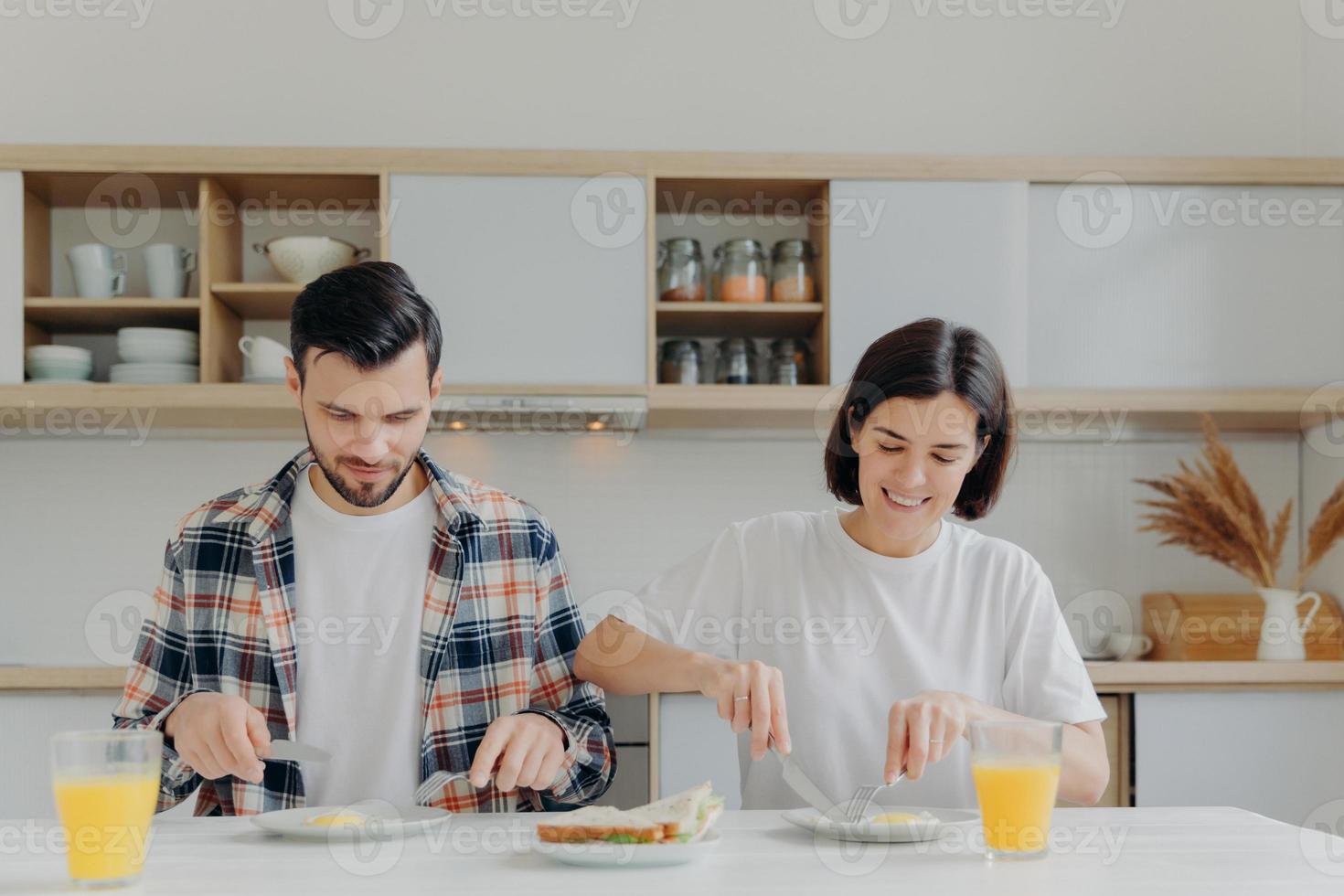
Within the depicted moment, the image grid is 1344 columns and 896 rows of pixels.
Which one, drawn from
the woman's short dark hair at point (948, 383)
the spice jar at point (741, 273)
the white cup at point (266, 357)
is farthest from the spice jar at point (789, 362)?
the woman's short dark hair at point (948, 383)

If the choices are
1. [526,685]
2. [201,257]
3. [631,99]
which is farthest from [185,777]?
[631,99]

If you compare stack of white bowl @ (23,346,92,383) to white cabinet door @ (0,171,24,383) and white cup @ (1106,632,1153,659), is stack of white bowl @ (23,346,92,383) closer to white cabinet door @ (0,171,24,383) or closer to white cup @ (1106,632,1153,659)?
white cabinet door @ (0,171,24,383)

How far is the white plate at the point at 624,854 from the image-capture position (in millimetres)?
1118

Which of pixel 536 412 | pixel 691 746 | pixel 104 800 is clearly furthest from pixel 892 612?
pixel 536 412

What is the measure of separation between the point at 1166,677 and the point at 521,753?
2.05m

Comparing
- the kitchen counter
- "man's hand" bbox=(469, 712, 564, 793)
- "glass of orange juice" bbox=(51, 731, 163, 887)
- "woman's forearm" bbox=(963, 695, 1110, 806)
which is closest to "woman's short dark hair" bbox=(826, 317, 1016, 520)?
"woman's forearm" bbox=(963, 695, 1110, 806)

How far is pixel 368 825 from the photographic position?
48.9 inches

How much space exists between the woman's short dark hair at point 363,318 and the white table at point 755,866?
60cm

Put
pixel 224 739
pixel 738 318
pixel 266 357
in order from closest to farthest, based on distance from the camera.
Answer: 1. pixel 224 739
2. pixel 266 357
3. pixel 738 318

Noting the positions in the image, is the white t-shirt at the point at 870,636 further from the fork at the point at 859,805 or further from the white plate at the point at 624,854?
the white plate at the point at 624,854

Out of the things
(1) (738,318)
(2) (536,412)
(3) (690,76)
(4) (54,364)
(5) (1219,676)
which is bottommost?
(5) (1219,676)

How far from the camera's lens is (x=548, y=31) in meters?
3.53

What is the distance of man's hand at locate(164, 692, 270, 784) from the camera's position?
4.21ft

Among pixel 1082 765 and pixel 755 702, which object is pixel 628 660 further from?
pixel 1082 765
